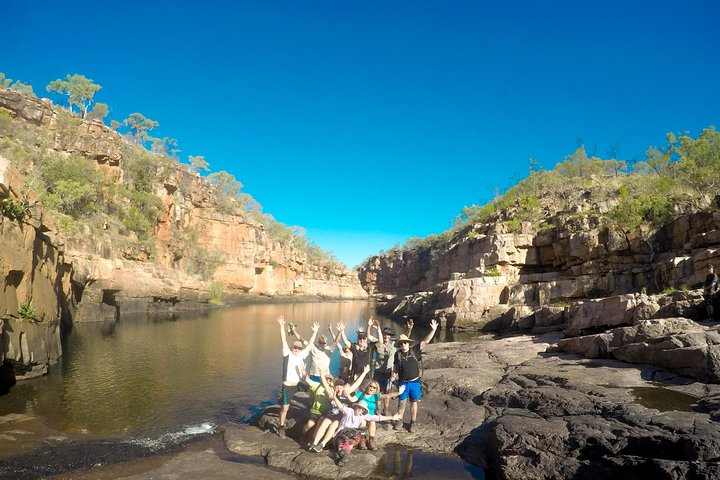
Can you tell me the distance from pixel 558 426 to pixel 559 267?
35.3 m

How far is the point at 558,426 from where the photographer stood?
7.52 m

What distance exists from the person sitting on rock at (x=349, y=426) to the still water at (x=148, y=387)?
12.8ft

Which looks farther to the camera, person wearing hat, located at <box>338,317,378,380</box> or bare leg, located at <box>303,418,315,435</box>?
person wearing hat, located at <box>338,317,378,380</box>

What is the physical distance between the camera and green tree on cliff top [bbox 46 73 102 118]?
6569 cm

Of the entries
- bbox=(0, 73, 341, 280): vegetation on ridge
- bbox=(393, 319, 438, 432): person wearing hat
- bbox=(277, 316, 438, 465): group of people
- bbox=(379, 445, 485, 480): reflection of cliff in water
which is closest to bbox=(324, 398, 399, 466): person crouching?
bbox=(277, 316, 438, 465): group of people

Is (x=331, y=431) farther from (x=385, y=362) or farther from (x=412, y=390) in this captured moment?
(x=385, y=362)

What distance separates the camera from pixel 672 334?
11.4m

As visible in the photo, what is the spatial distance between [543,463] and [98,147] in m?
60.6

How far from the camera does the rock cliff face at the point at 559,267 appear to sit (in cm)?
2515

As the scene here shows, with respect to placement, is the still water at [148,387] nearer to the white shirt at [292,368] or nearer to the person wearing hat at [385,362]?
the white shirt at [292,368]

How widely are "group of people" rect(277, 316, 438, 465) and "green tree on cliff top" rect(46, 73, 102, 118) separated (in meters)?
74.2

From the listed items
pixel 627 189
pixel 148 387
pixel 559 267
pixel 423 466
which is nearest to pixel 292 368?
pixel 423 466

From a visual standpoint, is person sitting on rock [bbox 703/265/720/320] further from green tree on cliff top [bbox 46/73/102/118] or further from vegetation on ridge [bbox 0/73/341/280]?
green tree on cliff top [bbox 46/73/102/118]

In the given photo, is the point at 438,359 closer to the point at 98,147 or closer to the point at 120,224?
the point at 120,224
